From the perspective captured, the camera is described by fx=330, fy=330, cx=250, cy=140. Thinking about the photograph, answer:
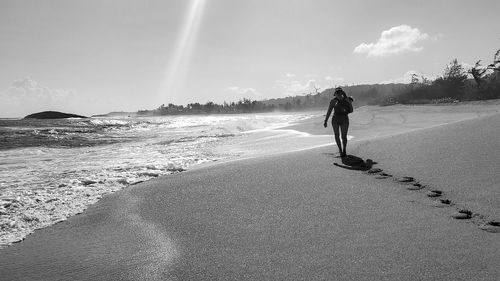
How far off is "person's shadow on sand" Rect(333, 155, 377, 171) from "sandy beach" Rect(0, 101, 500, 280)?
19 centimetres

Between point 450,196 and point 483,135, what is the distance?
7.39ft

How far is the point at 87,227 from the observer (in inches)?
138

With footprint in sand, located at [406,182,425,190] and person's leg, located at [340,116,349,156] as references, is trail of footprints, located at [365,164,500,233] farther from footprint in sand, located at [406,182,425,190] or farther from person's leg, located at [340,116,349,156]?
person's leg, located at [340,116,349,156]

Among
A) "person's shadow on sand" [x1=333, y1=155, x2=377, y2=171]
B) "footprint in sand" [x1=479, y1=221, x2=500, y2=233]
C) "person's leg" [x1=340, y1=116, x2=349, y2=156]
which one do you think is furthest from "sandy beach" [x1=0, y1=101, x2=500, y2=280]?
"person's leg" [x1=340, y1=116, x2=349, y2=156]

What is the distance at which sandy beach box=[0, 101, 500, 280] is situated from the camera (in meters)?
2.31

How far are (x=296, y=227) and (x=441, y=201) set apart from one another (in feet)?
5.34

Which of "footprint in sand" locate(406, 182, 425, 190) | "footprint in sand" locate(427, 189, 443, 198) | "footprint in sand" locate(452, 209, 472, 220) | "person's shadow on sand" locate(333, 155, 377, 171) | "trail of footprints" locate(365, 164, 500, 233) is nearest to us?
"trail of footprints" locate(365, 164, 500, 233)

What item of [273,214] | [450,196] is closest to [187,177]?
[273,214]

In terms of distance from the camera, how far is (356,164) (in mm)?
5613

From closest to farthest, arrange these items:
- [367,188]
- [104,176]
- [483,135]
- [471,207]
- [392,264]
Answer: [392,264] < [471,207] < [367,188] < [483,135] < [104,176]

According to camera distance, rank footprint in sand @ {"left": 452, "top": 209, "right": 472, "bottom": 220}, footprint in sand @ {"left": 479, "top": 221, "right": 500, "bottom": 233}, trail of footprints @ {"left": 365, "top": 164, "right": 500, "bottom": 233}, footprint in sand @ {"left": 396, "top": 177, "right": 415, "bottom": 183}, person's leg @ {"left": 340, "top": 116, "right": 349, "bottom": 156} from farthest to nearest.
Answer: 1. person's leg @ {"left": 340, "top": 116, "right": 349, "bottom": 156}
2. footprint in sand @ {"left": 396, "top": 177, "right": 415, "bottom": 183}
3. footprint in sand @ {"left": 452, "top": 209, "right": 472, "bottom": 220}
4. trail of footprints @ {"left": 365, "top": 164, "right": 500, "bottom": 233}
5. footprint in sand @ {"left": 479, "top": 221, "right": 500, "bottom": 233}

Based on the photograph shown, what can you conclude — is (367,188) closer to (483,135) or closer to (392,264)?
(392,264)

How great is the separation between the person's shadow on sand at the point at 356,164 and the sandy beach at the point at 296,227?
7.6 inches

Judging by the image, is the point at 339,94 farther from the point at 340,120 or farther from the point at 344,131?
the point at 344,131
